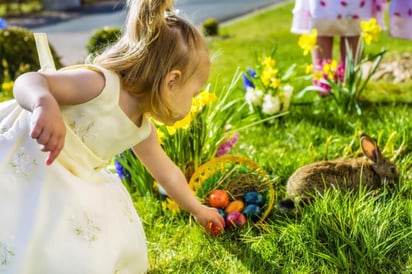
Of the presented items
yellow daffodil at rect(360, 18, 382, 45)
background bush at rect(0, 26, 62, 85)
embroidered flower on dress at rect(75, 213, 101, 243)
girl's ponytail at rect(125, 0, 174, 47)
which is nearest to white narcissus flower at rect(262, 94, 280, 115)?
yellow daffodil at rect(360, 18, 382, 45)

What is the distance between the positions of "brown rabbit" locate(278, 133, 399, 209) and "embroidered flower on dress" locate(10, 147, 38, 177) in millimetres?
1048

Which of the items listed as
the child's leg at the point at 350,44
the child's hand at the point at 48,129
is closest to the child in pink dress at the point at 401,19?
the child's leg at the point at 350,44

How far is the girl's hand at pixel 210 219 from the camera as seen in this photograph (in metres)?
2.38

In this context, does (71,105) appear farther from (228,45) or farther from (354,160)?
(228,45)

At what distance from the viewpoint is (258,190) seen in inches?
107

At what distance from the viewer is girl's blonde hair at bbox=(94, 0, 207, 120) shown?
→ 1.93 m

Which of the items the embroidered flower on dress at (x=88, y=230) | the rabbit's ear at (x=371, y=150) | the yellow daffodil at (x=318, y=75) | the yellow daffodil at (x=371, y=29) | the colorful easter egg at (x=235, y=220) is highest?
the embroidered flower on dress at (x=88, y=230)

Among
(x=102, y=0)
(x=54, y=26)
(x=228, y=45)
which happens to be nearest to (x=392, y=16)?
(x=228, y=45)

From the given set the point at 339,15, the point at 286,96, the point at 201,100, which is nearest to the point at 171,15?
the point at 201,100

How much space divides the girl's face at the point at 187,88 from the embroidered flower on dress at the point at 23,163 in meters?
0.47

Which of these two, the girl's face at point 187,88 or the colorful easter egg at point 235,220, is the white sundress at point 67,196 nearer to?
the girl's face at point 187,88

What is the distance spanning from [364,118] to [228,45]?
3694 mm

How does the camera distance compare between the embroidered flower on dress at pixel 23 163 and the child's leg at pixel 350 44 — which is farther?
the child's leg at pixel 350 44

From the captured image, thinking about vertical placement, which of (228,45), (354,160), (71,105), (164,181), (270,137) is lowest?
(228,45)
